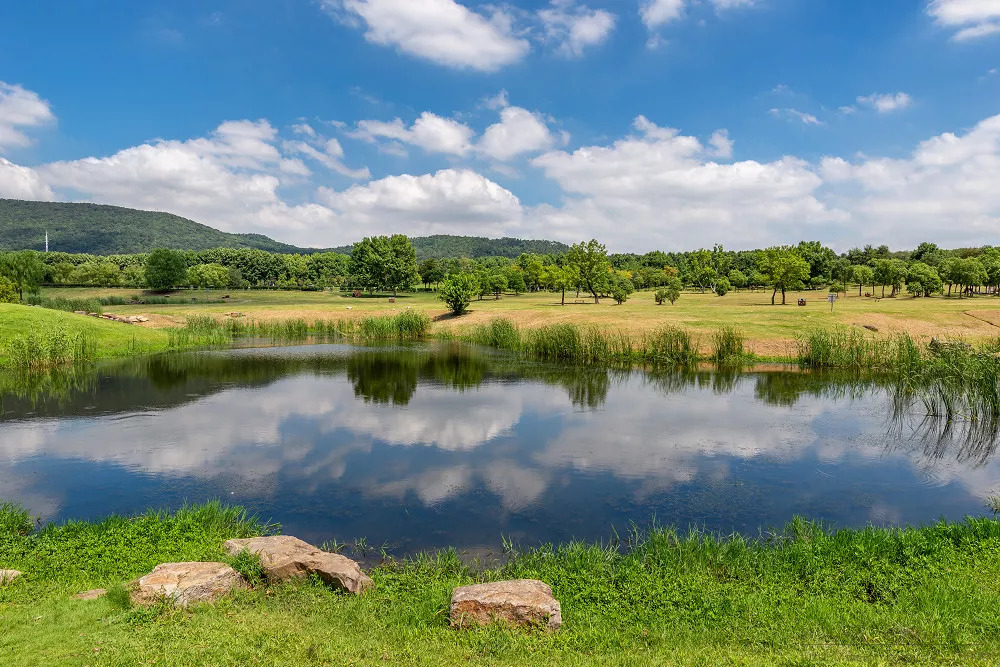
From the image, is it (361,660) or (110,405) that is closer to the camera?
(361,660)

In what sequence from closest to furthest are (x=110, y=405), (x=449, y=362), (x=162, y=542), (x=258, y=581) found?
(x=258, y=581)
(x=162, y=542)
(x=110, y=405)
(x=449, y=362)

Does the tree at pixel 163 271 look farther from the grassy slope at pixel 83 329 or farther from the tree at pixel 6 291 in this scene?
the grassy slope at pixel 83 329

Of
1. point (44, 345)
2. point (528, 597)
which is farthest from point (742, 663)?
point (44, 345)

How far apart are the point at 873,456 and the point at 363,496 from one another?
1603 centimetres

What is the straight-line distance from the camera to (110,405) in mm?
24062

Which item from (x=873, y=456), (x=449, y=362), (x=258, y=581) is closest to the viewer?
(x=258, y=581)

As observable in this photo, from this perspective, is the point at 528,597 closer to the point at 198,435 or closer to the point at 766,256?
the point at 198,435

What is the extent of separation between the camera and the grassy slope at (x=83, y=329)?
35.8 metres

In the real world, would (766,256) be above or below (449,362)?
above

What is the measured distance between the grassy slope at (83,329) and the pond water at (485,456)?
940cm

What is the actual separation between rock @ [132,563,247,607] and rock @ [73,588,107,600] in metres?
0.62

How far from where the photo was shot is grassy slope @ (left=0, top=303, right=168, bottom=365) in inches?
1409

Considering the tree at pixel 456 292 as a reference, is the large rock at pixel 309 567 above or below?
below

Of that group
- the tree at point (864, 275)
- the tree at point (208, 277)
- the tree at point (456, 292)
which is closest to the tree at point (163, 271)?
the tree at point (208, 277)
